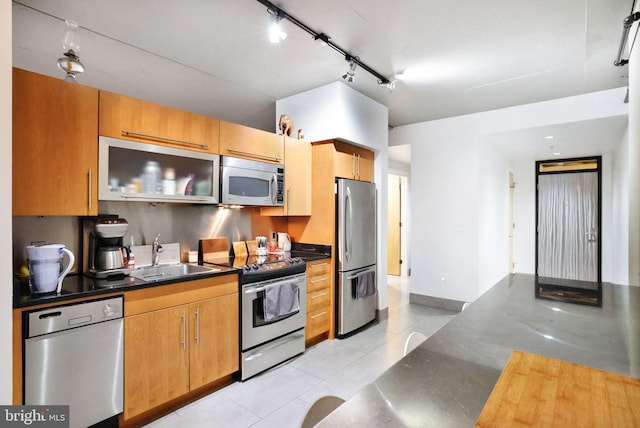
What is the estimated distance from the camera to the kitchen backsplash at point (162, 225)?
212cm

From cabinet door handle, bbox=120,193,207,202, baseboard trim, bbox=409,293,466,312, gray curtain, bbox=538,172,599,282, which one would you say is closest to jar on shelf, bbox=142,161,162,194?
cabinet door handle, bbox=120,193,207,202

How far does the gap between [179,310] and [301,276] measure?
115cm

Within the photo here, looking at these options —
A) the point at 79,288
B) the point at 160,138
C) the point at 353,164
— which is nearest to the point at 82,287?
the point at 79,288

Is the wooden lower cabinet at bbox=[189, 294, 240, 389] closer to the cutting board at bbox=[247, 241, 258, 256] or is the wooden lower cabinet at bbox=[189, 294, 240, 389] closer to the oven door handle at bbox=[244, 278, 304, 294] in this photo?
the oven door handle at bbox=[244, 278, 304, 294]

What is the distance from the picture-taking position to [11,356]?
142 centimetres

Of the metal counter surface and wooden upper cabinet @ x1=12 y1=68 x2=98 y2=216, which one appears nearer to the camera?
the metal counter surface

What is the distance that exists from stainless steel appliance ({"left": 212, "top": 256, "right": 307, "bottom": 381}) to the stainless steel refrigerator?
545 mm

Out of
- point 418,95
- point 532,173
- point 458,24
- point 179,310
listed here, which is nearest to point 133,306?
point 179,310

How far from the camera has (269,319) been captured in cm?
268

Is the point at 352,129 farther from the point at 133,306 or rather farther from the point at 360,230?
the point at 133,306

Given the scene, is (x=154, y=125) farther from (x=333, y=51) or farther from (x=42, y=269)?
(x=333, y=51)

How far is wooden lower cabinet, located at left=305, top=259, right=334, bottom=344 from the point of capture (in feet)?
10.4

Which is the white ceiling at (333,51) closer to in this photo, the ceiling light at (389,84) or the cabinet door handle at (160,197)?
the ceiling light at (389,84)

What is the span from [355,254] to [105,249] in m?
2.32
